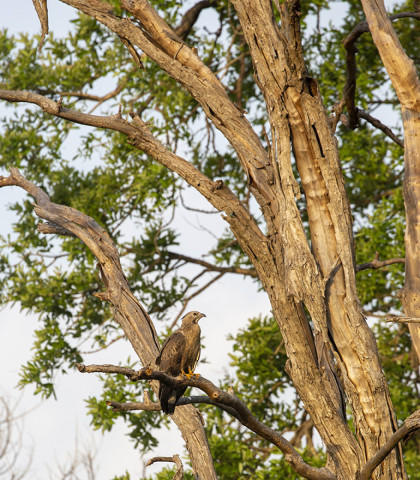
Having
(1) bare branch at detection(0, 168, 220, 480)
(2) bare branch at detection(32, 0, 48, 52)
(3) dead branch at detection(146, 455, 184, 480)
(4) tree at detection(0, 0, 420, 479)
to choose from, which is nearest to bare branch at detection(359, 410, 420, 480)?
(4) tree at detection(0, 0, 420, 479)

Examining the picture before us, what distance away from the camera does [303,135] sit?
17.7 feet

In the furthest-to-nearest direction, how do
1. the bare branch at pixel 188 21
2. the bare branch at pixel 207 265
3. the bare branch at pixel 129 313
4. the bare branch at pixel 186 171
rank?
the bare branch at pixel 207 265 → the bare branch at pixel 188 21 → the bare branch at pixel 129 313 → the bare branch at pixel 186 171

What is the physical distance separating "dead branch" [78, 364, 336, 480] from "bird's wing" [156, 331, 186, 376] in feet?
2.72

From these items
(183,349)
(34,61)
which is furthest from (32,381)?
(34,61)

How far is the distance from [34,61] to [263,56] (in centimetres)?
646

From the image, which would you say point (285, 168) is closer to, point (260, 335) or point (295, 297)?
point (295, 297)

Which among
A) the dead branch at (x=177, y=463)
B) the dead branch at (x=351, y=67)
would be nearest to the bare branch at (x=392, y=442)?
the dead branch at (x=177, y=463)

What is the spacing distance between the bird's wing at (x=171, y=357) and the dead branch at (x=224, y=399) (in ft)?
2.72

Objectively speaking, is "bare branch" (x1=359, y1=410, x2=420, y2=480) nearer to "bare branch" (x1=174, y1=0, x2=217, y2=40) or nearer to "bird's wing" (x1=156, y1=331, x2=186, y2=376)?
"bird's wing" (x1=156, y1=331, x2=186, y2=376)

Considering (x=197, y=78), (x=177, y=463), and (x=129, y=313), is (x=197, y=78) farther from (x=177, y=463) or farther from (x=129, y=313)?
(x=177, y=463)

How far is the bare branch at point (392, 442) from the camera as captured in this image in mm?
4246

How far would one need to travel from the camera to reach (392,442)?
14.0 feet

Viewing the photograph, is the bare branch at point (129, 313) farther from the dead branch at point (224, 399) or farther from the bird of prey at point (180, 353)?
the dead branch at point (224, 399)

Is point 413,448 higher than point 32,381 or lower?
lower
